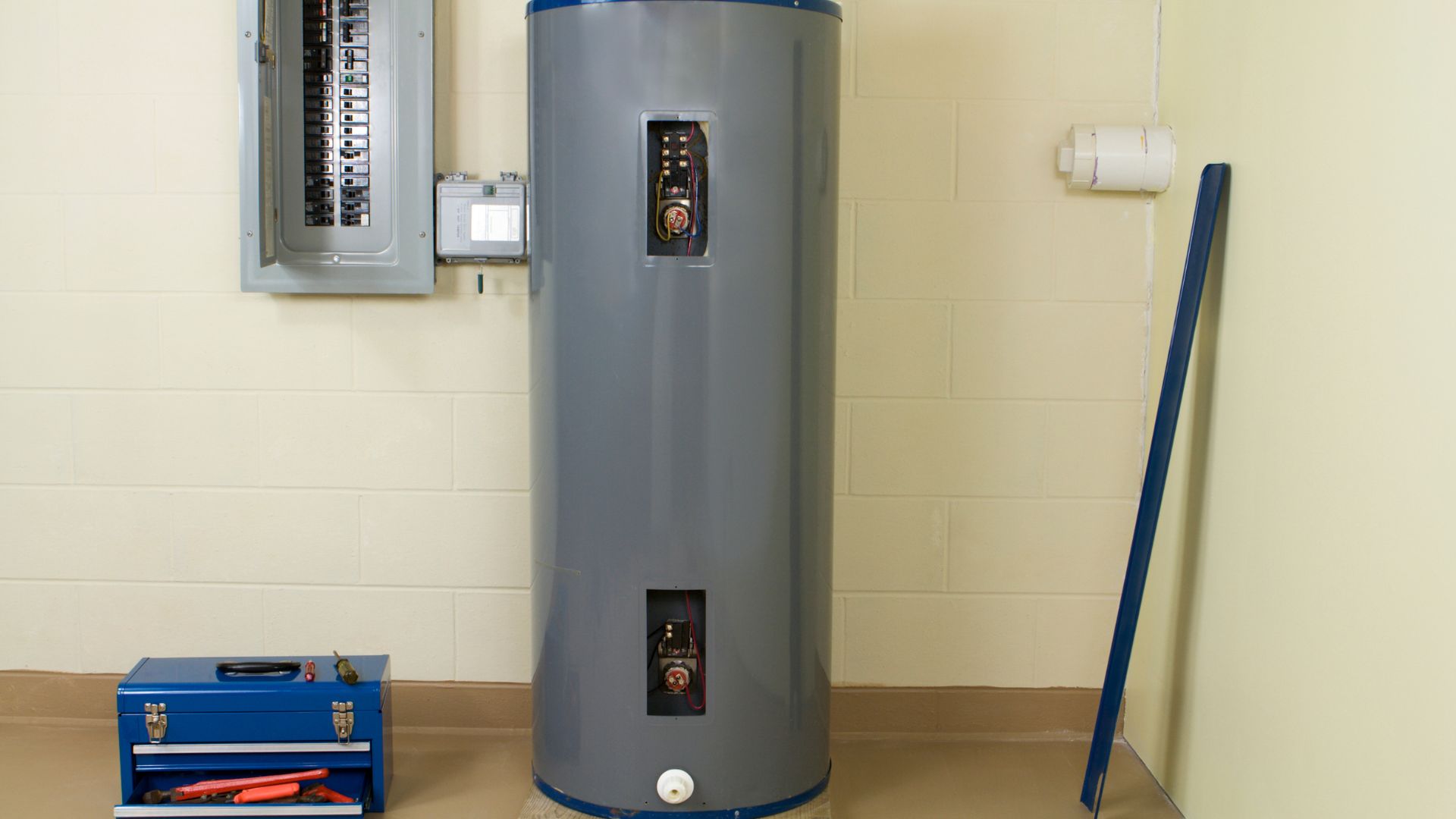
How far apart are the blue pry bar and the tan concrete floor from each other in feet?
0.45

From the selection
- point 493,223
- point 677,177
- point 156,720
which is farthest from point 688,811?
point 493,223

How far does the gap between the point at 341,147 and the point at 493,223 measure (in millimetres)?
388

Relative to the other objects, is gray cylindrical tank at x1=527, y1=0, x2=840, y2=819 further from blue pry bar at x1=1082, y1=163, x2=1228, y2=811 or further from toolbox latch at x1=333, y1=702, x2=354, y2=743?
blue pry bar at x1=1082, y1=163, x2=1228, y2=811

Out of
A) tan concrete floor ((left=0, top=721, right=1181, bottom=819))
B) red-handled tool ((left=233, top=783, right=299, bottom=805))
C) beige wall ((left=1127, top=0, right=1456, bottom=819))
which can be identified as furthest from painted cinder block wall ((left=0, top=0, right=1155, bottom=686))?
red-handled tool ((left=233, top=783, right=299, bottom=805))

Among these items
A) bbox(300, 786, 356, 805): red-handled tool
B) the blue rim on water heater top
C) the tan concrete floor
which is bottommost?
the tan concrete floor

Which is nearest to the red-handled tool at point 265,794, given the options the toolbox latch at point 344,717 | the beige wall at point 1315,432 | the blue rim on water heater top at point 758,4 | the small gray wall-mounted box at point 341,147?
the toolbox latch at point 344,717

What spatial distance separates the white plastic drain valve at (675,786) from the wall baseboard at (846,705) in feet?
2.17

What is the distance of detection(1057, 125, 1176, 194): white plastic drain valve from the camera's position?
2.65 metres

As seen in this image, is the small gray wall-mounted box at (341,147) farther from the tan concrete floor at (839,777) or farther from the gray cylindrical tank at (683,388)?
the tan concrete floor at (839,777)

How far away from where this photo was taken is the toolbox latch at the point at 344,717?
2.46m

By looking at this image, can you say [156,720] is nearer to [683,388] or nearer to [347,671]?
[347,671]

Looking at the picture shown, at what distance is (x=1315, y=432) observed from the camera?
198 centimetres

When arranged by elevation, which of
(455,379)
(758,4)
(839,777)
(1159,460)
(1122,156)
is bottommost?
(839,777)

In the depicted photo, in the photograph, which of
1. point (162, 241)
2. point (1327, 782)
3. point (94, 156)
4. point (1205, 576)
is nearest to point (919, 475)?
point (1205, 576)
